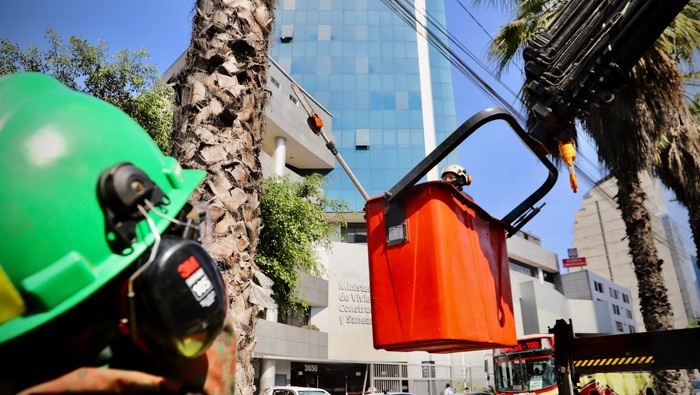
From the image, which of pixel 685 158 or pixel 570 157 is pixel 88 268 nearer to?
pixel 570 157

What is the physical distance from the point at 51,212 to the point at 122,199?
0.45ft

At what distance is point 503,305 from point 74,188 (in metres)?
2.72

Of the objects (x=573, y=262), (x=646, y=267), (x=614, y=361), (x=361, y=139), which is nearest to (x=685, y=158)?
(x=646, y=267)

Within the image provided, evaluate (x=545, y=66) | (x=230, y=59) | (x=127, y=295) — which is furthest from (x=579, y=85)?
(x=127, y=295)

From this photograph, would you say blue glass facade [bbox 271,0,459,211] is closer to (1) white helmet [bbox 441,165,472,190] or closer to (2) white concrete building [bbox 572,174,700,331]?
(1) white helmet [bbox 441,165,472,190]

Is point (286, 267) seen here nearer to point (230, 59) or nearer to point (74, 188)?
point (230, 59)

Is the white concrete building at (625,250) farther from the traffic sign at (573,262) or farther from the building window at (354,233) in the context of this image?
the building window at (354,233)

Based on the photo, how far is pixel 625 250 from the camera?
222 ft

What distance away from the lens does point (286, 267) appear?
13742mm

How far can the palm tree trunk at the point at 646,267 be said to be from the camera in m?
8.66

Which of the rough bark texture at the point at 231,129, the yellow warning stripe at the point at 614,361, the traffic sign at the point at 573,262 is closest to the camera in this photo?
the rough bark texture at the point at 231,129

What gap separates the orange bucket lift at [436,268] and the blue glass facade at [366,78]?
116 ft

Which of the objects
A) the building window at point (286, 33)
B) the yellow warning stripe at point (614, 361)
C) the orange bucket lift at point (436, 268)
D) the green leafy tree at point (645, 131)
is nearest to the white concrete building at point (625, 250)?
the building window at point (286, 33)

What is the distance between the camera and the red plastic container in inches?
103
